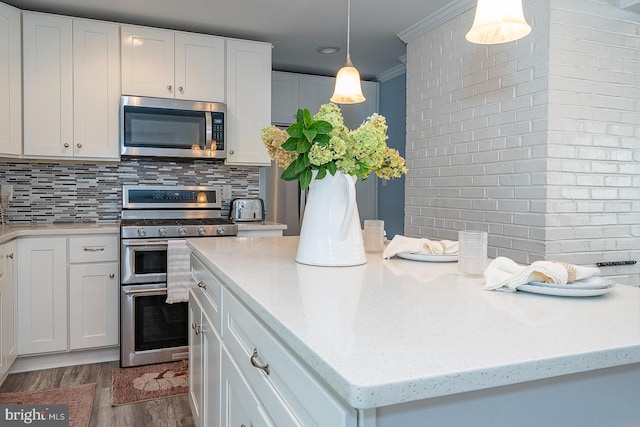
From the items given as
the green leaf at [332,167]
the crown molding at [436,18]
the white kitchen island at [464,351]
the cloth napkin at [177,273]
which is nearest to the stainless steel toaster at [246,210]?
the cloth napkin at [177,273]

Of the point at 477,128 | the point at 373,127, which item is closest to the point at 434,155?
the point at 477,128

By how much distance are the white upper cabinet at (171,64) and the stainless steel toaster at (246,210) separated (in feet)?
2.75

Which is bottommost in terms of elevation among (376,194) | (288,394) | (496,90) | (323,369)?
(288,394)

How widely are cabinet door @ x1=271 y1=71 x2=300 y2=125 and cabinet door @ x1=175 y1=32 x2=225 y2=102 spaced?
2.93ft

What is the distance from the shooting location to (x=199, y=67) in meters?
3.46

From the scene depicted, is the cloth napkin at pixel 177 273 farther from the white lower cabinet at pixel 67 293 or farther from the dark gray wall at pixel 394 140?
the dark gray wall at pixel 394 140

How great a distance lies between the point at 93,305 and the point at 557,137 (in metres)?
3.01

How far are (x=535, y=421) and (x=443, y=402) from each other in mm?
179

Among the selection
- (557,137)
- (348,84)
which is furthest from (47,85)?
(557,137)

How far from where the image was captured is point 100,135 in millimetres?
3217

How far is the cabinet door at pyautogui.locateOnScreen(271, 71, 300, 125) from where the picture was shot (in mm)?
4371

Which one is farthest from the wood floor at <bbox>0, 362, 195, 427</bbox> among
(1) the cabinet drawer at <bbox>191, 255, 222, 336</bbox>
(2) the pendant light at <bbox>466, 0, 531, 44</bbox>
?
(2) the pendant light at <bbox>466, 0, 531, 44</bbox>

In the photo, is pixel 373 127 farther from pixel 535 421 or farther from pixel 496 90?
pixel 496 90

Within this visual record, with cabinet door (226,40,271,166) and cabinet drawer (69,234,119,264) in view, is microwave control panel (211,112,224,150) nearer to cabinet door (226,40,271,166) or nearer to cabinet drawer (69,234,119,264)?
cabinet door (226,40,271,166)
